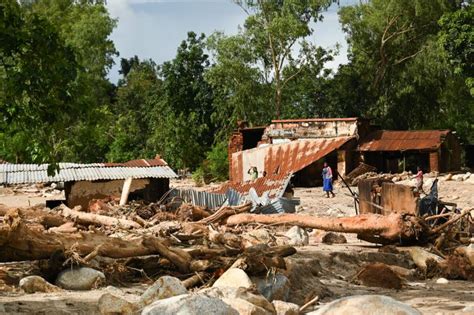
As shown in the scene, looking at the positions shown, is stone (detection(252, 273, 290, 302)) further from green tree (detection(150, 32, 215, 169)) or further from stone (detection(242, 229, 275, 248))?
green tree (detection(150, 32, 215, 169))

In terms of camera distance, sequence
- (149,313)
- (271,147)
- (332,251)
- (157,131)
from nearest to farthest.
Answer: (149,313)
(332,251)
(271,147)
(157,131)

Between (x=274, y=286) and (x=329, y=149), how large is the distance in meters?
22.6

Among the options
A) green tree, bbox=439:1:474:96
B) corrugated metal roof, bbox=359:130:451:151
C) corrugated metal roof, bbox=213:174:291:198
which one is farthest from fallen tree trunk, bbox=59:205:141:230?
green tree, bbox=439:1:474:96

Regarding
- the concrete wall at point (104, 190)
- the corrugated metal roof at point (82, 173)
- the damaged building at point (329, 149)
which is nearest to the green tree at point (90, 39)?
the damaged building at point (329, 149)

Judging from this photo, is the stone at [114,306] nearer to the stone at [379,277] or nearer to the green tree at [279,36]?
the stone at [379,277]

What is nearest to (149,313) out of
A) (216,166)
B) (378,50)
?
(216,166)

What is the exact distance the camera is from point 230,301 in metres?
7.30

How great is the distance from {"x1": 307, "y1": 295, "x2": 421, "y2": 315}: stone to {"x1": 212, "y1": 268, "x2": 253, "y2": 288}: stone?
2.20 meters

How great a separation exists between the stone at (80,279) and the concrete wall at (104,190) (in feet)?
36.0

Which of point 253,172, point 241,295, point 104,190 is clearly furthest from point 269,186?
point 241,295

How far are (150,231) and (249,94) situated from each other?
95.7 ft

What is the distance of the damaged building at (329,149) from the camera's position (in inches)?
1230

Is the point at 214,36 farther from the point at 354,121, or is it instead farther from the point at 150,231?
the point at 150,231

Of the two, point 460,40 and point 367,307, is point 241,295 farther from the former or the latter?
point 460,40
